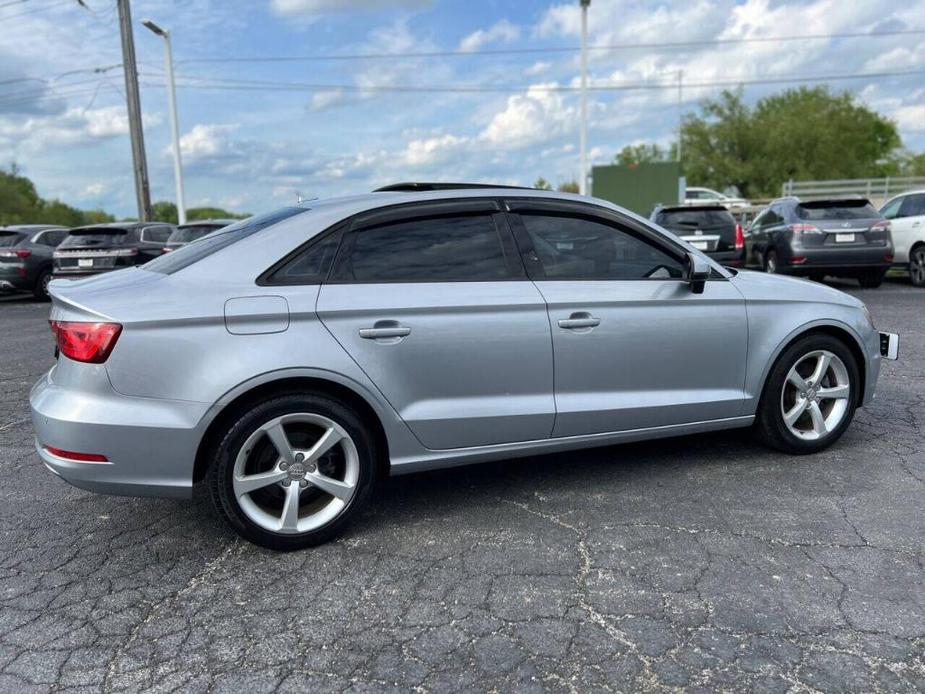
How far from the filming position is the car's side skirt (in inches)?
140

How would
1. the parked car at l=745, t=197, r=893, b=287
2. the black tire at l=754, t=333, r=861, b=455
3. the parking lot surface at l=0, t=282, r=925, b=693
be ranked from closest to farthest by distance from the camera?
1. the parking lot surface at l=0, t=282, r=925, b=693
2. the black tire at l=754, t=333, r=861, b=455
3. the parked car at l=745, t=197, r=893, b=287

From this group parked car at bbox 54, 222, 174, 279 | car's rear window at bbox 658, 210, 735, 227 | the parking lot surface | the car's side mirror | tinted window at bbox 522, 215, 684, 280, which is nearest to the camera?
the parking lot surface

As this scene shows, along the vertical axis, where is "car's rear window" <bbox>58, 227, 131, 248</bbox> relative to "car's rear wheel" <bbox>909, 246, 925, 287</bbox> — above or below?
above

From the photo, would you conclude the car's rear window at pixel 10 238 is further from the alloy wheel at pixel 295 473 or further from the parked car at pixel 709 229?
the alloy wheel at pixel 295 473

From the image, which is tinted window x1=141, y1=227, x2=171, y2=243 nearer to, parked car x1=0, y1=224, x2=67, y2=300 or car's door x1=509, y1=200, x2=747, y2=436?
parked car x1=0, y1=224, x2=67, y2=300

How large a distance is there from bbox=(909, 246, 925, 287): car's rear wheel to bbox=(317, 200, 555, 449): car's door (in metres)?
12.2

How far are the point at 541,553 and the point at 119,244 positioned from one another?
13.0 m

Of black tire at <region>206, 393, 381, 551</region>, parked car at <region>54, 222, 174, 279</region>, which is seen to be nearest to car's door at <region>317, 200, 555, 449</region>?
black tire at <region>206, 393, 381, 551</region>

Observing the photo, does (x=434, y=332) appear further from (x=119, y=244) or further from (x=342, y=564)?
(x=119, y=244)

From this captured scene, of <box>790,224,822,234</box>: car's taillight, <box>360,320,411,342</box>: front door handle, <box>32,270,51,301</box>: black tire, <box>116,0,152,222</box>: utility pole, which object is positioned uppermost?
<box>116,0,152,222</box>: utility pole

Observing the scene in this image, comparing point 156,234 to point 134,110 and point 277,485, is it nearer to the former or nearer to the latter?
point 134,110

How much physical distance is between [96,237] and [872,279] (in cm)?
1402

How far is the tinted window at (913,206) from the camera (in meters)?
13.1

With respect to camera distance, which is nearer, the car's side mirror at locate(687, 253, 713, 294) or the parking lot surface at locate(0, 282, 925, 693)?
the parking lot surface at locate(0, 282, 925, 693)
